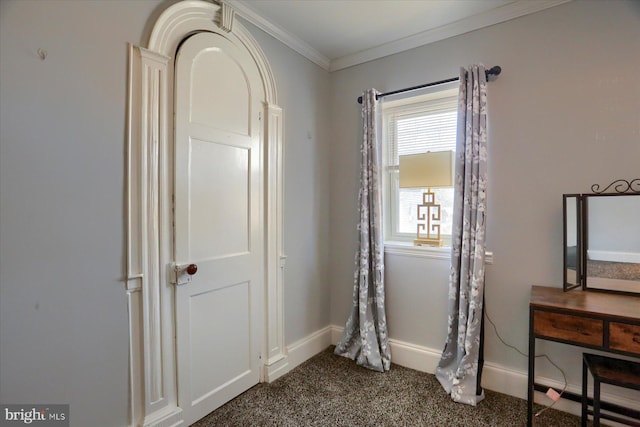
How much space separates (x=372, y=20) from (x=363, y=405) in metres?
2.67

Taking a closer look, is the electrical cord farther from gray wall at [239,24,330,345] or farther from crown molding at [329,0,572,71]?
crown molding at [329,0,572,71]

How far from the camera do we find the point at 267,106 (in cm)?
236

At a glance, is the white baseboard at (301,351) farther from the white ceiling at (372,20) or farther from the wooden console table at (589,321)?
the white ceiling at (372,20)

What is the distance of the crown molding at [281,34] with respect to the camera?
7.00ft

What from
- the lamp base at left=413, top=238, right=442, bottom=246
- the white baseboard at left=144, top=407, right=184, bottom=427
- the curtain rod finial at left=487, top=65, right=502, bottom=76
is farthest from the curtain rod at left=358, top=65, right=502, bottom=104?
the white baseboard at left=144, top=407, right=184, bottom=427

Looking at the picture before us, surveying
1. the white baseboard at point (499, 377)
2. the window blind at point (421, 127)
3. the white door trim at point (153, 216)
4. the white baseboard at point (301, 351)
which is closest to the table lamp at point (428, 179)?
the window blind at point (421, 127)

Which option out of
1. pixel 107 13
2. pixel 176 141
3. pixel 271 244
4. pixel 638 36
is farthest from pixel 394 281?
pixel 107 13

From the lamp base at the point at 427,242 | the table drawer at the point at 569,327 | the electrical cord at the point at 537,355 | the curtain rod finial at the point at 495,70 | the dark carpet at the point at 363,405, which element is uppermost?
the curtain rod finial at the point at 495,70

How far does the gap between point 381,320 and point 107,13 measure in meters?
2.62

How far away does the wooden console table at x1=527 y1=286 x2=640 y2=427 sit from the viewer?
4.93 feet

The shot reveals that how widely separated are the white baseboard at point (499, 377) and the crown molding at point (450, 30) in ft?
7.92

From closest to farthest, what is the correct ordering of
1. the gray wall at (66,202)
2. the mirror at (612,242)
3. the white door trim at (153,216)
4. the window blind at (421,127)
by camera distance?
the gray wall at (66,202) < the white door trim at (153,216) < the mirror at (612,242) < the window blind at (421,127)

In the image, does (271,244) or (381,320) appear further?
(381,320)

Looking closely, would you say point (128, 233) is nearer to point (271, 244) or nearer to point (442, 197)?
point (271, 244)
